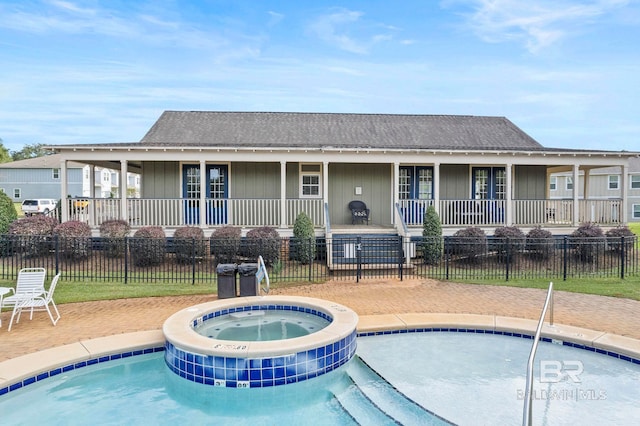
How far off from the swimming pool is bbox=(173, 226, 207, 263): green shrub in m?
6.80

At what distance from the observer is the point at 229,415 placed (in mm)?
4875

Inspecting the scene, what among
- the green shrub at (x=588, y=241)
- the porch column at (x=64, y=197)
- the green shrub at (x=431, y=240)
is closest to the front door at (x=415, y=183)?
the green shrub at (x=431, y=240)

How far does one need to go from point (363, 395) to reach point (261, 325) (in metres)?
2.78

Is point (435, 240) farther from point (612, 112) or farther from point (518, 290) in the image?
point (612, 112)

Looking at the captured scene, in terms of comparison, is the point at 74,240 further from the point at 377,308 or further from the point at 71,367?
the point at 377,308

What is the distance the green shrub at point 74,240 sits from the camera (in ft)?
40.8

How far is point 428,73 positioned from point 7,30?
22366mm

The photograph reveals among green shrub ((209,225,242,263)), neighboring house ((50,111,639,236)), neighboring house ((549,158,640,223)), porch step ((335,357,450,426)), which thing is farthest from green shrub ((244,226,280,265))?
neighboring house ((549,158,640,223))

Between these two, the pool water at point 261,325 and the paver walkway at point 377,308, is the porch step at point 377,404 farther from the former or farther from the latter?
the paver walkway at point 377,308

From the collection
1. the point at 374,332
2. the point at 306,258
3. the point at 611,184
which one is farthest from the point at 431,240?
the point at 611,184

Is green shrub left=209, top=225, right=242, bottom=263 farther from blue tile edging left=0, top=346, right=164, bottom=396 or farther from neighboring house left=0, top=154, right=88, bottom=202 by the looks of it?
neighboring house left=0, top=154, right=88, bottom=202

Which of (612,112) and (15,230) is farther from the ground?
(612,112)

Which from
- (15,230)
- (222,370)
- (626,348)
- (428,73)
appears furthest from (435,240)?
(428,73)

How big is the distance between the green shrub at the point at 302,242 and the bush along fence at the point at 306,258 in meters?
0.04
